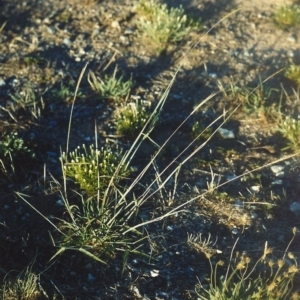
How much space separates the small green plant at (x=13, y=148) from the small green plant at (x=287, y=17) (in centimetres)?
522

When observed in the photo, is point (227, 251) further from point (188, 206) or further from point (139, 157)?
point (139, 157)

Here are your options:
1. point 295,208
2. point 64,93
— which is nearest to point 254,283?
point 295,208

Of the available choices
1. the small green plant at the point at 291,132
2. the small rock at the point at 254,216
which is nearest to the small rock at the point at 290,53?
the small green plant at the point at 291,132

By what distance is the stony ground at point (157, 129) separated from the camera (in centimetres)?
580

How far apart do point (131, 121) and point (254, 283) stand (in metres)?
2.92

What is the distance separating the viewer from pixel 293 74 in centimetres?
857

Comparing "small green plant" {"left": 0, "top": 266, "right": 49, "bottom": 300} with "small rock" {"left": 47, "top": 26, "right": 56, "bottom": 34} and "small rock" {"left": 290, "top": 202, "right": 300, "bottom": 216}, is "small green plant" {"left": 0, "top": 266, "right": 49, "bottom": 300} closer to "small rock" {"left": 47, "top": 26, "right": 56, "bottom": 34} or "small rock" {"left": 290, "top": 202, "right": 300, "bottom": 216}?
"small rock" {"left": 290, "top": 202, "right": 300, "bottom": 216}

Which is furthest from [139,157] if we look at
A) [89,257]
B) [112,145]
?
[89,257]

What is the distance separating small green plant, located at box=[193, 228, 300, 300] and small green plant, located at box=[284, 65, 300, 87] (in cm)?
349

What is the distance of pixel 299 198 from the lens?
6.80m

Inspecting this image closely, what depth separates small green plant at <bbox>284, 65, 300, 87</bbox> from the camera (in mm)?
8523

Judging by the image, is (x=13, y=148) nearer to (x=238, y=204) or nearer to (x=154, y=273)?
(x=154, y=273)

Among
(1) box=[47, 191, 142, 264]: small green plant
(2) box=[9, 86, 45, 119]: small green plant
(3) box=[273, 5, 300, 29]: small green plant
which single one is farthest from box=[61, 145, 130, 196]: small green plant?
(3) box=[273, 5, 300, 29]: small green plant

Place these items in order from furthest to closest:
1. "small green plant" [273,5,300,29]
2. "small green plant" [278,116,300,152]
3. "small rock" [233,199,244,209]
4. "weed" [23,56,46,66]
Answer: "small green plant" [273,5,300,29]
"weed" [23,56,46,66]
"small green plant" [278,116,300,152]
"small rock" [233,199,244,209]
